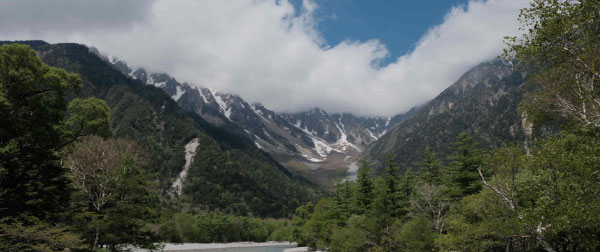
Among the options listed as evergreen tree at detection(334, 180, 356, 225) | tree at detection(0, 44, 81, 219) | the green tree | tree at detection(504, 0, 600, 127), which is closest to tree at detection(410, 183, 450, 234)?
the green tree

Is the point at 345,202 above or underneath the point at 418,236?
above

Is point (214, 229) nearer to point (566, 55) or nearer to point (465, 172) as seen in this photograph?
point (465, 172)

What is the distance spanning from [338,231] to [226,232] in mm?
94651

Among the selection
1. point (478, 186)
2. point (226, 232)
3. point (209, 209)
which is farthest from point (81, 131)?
point (209, 209)

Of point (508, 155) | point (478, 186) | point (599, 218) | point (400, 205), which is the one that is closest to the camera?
point (599, 218)

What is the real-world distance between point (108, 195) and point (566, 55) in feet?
135

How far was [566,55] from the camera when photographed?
16.2 metres

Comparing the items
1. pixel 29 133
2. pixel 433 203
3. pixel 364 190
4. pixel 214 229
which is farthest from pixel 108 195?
pixel 214 229

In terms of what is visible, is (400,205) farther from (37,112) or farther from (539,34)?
(37,112)

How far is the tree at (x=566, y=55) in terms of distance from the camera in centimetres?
1461

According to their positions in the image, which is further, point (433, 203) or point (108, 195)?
point (433, 203)

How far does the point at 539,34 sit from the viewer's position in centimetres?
1619

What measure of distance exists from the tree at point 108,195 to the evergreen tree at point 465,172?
1457 inches

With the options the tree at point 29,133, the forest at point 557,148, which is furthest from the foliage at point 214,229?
the forest at point 557,148
